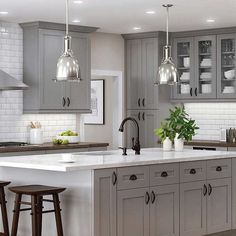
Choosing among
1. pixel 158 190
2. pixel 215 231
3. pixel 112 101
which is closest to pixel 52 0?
pixel 158 190

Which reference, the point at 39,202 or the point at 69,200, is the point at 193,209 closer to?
the point at 69,200

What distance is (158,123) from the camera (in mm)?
10156

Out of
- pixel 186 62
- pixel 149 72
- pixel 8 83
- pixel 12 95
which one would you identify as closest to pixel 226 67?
pixel 186 62

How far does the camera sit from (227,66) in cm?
970

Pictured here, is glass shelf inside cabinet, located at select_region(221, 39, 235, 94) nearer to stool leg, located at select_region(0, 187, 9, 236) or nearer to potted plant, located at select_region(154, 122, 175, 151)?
potted plant, located at select_region(154, 122, 175, 151)

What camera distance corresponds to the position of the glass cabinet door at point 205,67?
983 cm

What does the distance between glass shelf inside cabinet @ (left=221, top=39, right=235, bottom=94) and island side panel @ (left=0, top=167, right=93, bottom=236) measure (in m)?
4.35

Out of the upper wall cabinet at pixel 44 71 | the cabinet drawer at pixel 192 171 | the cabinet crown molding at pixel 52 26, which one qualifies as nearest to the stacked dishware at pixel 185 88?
the cabinet crown molding at pixel 52 26

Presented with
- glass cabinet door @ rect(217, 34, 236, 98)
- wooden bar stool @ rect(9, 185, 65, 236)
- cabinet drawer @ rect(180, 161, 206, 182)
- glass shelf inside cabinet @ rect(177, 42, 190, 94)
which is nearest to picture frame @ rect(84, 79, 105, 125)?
glass shelf inside cabinet @ rect(177, 42, 190, 94)

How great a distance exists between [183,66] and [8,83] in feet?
9.79

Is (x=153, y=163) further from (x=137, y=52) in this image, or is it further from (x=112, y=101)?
(x=112, y=101)

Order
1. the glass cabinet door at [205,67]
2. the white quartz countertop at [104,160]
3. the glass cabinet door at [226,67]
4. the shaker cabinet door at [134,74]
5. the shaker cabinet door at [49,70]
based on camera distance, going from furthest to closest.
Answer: the shaker cabinet door at [134,74] → the glass cabinet door at [205,67] → the glass cabinet door at [226,67] → the shaker cabinet door at [49,70] → the white quartz countertop at [104,160]

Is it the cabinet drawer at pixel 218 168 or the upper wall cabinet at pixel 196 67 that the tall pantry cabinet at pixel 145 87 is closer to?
the upper wall cabinet at pixel 196 67

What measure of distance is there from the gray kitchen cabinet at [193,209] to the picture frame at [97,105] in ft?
16.9
